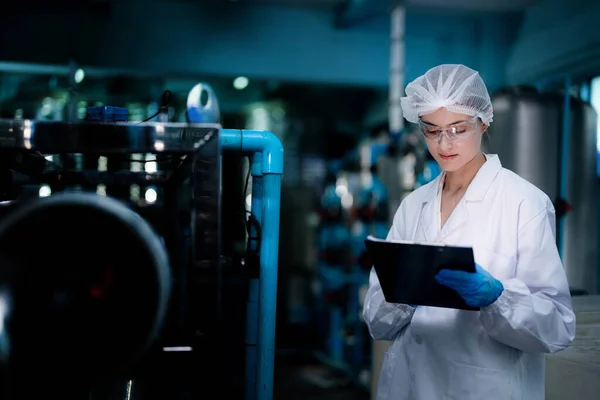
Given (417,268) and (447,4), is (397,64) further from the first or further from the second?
(417,268)

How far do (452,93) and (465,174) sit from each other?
0.21 m

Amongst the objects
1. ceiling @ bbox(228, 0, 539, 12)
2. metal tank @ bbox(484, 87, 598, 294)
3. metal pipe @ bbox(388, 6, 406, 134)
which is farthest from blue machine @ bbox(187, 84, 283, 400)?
ceiling @ bbox(228, 0, 539, 12)

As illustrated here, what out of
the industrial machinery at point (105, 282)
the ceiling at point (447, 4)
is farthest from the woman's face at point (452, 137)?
the ceiling at point (447, 4)

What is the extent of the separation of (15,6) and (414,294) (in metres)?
4.04

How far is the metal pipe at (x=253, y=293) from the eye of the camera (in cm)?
152

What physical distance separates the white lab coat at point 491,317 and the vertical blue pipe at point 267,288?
0.26 meters

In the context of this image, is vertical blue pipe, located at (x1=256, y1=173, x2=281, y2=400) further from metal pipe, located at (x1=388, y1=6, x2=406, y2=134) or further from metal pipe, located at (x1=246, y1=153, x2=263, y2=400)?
metal pipe, located at (x1=388, y1=6, x2=406, y2=134)

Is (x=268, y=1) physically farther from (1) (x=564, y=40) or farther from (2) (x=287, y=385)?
(2) (x=287, y=385)

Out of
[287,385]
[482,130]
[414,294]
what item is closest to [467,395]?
[414,294]

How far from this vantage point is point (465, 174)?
1453 mm

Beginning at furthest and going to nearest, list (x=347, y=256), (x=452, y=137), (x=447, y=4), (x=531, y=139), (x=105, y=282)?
(x=347, y=256) → (x=447, y=4) → (x=531, y=139) → (x=452, y=137) → (x=105, y=282)

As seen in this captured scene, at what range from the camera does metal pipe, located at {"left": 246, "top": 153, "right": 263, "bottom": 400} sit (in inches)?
59.8

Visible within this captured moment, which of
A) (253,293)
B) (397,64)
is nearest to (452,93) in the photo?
(253,293)

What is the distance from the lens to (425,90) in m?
1.41
